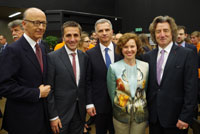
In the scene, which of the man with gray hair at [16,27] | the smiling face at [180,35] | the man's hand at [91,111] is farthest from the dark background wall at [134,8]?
the man's hand at [91,111]

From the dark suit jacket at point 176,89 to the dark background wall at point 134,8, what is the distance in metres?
7.74

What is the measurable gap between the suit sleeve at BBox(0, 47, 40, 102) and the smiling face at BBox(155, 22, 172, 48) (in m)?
1.44

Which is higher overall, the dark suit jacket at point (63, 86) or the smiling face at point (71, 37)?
the smiling face at point (71, 37)

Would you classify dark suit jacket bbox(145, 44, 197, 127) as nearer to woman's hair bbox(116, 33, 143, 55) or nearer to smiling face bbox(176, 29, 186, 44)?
woman's hair bbox(116, 33, 143, 55)

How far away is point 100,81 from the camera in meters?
2.22

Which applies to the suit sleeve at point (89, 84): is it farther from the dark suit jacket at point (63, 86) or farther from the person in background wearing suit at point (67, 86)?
the dark suit jacket at point (63, 86)

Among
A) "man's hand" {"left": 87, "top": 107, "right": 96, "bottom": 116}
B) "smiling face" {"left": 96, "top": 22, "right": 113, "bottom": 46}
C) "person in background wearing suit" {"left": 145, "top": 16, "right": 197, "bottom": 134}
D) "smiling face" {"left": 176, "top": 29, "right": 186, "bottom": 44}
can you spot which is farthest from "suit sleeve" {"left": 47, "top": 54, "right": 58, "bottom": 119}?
"smiling face" {"left": 176, "top": 29, "right": 186, "bottom": 44}

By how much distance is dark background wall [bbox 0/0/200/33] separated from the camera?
8.93 m

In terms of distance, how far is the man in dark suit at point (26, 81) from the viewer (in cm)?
148

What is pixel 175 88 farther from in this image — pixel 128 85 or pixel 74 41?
pixel 74 41

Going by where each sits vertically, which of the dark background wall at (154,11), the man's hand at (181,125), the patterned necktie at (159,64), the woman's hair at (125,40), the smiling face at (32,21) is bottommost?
the man's hand at (181,125)

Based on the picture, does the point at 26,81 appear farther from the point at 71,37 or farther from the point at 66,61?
the point at 71,37

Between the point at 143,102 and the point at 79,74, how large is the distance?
0.79 metres

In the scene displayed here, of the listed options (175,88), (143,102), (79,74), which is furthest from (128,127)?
(79,74)
